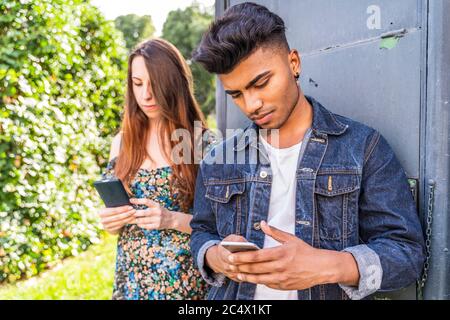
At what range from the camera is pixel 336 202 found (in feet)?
5.60

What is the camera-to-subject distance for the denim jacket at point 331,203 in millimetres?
1560

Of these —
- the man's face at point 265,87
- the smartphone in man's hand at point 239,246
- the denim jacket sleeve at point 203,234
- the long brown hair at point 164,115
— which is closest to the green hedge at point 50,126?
the long brown hair at point 164,115

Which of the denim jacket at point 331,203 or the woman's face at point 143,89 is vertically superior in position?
the woman's face at point 143,89

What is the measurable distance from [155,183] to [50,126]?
275cm

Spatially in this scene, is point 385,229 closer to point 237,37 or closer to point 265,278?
point 265,278

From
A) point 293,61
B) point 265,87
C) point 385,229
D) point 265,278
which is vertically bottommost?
point 265,278

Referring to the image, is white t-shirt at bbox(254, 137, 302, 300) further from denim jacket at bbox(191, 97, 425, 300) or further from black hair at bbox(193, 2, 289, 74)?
black hair at bbox(193, 2, 289, 74)

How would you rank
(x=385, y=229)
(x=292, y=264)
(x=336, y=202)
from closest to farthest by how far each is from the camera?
(x=292, y=264), (x=385, y=229), (x=336, y=202)

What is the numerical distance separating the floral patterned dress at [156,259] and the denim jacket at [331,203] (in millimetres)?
454

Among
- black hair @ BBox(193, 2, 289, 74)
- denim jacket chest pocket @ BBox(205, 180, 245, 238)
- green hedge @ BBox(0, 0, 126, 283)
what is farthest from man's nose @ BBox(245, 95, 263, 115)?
green hedge @ BBox(0, 0, 126, 283)

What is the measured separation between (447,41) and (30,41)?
13.1ft

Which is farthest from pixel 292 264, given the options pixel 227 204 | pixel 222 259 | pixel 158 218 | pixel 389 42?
pixel 158 218

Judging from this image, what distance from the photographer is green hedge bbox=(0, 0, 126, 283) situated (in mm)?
4457

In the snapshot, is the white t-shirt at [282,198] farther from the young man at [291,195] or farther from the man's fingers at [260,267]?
the man's fingers at [260,267]
